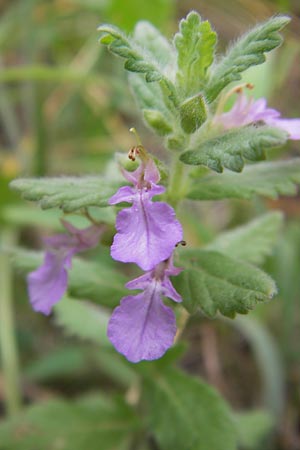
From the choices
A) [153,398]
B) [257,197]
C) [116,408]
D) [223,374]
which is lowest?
→ [223,374]

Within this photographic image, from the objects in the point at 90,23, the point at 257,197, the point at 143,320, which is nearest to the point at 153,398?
the point at 143,320

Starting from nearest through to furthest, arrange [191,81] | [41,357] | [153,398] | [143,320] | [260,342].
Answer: [143,320], [191,81], [153,398], [260,342], [41,357]

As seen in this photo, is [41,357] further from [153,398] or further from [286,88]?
[286,88]

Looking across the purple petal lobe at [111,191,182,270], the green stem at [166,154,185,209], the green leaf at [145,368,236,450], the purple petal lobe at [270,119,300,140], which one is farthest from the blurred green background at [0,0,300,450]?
the purple petal lobe at [111,191,182,270]

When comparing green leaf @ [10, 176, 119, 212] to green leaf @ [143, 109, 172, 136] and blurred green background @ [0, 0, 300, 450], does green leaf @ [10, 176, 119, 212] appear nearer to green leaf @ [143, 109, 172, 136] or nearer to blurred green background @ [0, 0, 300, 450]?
green leaf @ [143, 109, 172, 136]

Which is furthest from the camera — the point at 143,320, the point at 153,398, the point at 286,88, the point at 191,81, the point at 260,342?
the point at 286,88
